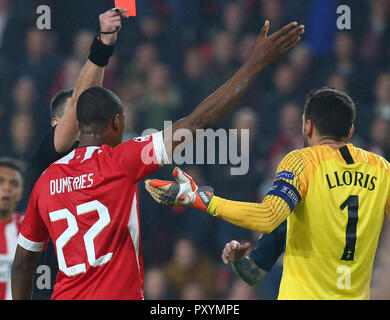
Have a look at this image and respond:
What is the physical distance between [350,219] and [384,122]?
10.9 ft

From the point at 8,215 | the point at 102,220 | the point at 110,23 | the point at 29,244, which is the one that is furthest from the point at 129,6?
the point at 8,215

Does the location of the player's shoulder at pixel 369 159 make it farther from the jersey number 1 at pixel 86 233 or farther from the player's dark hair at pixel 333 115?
the jersey number 1 at pixel 86 233

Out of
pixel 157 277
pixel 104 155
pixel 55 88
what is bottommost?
pixel 157 277

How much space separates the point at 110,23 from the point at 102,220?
1.19 meters

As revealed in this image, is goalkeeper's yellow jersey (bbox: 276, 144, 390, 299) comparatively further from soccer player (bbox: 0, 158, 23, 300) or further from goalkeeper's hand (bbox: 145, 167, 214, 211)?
soccer player (bbox: 0, 158, 23, 300)

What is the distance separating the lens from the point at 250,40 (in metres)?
6.92

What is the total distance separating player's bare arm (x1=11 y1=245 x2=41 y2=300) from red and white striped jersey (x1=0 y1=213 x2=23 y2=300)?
1807 mm

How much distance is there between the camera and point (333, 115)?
3.04m

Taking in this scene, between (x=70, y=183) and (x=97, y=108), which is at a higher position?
(x=97, y=108)

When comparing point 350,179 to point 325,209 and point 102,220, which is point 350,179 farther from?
point 102,220

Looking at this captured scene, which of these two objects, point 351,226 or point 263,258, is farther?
point 263,258

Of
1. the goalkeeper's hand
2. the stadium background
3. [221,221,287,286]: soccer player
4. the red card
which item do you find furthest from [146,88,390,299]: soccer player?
the stadium background
